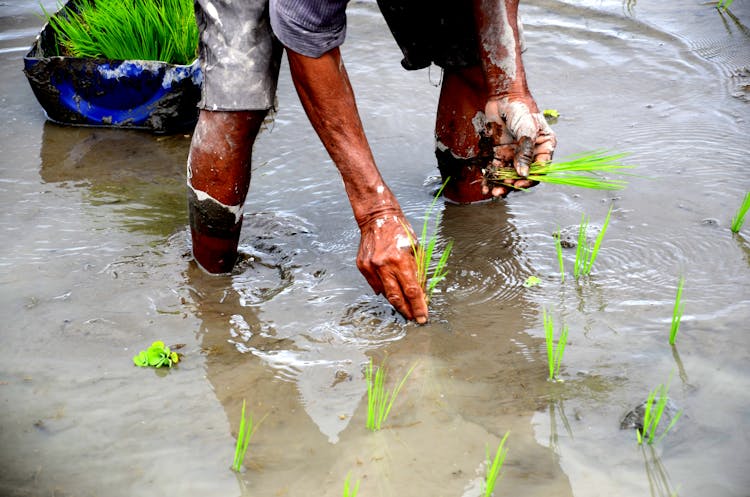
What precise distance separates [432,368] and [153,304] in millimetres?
920

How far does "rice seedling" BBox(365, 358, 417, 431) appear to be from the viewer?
197cm

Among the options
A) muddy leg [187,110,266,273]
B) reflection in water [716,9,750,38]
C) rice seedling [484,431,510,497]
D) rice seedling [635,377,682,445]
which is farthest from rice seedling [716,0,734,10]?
rice seedling [484,431,510,497]

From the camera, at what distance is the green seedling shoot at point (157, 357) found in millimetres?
2232

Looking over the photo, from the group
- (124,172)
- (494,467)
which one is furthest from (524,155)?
(124,172)

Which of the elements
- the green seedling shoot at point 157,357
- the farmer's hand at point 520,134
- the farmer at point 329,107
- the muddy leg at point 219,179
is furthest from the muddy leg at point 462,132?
the green seedling shoot at point 157,357

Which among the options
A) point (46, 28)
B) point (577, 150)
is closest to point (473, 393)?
point (577, 150)

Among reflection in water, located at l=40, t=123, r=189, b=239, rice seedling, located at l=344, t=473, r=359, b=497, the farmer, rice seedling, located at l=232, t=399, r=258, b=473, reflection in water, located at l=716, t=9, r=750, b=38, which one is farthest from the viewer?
reflection in water, located at l=716, t=9, r=750, b=38

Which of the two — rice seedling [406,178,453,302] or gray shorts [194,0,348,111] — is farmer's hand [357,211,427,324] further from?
gray shorts [194,0,348,111]

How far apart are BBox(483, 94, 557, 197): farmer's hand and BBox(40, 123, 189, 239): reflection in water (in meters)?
1.22

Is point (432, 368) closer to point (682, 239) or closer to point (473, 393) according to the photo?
point (473, 393)

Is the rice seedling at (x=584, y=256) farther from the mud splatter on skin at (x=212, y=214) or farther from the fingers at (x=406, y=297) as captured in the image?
the mud splatter on skin at (x=212, y=214)

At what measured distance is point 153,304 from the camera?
8.30 ft

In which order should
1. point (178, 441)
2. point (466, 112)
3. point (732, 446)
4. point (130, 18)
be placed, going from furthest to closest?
point (130, 18) → point (466, 112) → point (178, 441) → point (732, 446)

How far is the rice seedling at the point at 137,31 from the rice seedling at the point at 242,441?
7.23ft
